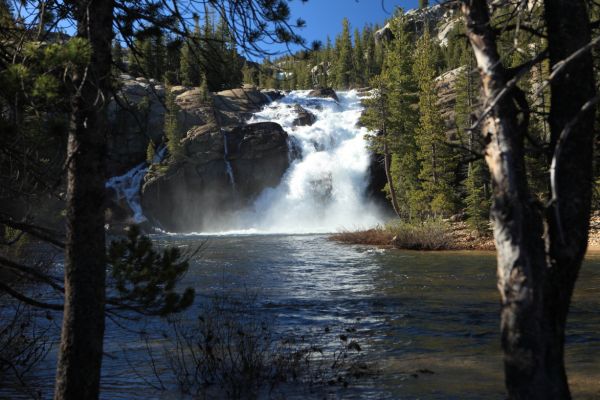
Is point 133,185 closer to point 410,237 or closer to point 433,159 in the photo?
point 433,159

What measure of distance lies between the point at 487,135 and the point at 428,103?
1372 inches

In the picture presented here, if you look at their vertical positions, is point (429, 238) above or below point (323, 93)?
below

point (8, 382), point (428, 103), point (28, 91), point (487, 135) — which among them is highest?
point (428, 103)

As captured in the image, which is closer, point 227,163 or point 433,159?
point 433,159

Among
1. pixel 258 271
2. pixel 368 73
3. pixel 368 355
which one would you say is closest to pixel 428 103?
pixel 258 271

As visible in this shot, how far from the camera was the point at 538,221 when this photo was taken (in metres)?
3.23

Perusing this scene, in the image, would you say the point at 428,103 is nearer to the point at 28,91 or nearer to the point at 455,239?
the point at 455,239

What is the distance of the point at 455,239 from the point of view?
29.8 m

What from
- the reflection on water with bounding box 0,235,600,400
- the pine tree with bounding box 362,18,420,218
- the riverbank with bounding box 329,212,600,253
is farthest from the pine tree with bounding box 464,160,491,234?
the reflection on water with bounding box 0,235,600,400

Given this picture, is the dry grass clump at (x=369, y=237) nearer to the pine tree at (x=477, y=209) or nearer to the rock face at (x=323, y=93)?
the pine tree at (x=477, y=209)

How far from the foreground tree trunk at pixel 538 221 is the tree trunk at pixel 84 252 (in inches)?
110

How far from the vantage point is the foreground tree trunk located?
3.12 meters

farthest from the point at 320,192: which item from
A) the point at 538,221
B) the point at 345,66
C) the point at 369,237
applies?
the point at 345,66

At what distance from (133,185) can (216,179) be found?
24.5 feet
